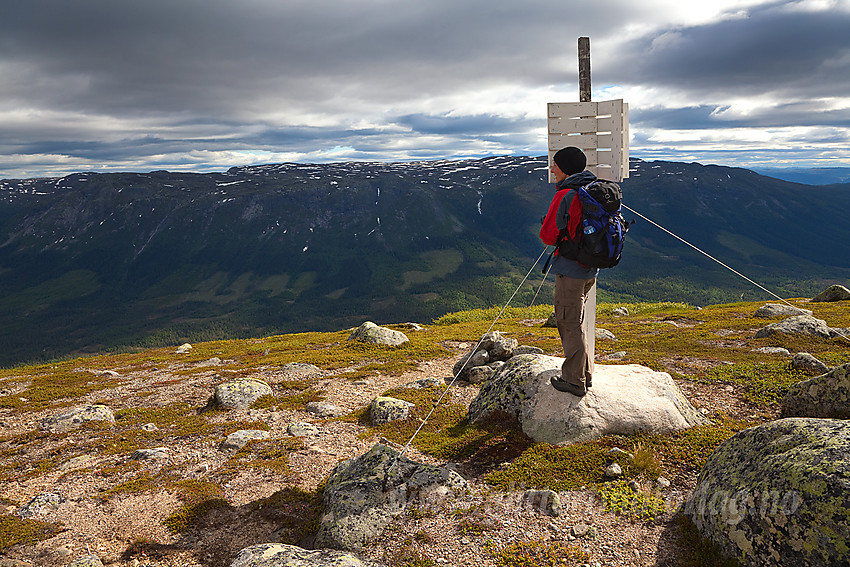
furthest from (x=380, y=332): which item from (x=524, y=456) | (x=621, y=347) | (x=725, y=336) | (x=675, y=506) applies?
(x=675, y=506)

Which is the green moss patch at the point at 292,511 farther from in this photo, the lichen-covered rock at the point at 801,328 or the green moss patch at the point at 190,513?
the lichen-covered rock at the point at 801,328

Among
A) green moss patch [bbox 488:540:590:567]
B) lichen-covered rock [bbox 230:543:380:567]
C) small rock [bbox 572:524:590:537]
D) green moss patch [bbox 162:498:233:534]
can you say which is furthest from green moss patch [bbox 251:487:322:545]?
small rock [bbox 572:524:590:537]

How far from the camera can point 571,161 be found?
31.9 ft

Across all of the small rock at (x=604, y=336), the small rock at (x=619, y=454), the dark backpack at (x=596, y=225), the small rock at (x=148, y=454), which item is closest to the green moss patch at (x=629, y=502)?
the small rock at (x=619, y=454)

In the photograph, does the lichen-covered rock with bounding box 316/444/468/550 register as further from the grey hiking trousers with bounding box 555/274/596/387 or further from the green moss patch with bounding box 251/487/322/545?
the grey hiking trousers with bounding box 555/274/596/387

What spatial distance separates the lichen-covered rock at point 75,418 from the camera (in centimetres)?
1681

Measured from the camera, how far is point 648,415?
1055 centimetres

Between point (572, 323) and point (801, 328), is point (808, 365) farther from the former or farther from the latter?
point (801, 328)

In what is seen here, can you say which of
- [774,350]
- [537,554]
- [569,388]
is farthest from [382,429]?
[774,350]

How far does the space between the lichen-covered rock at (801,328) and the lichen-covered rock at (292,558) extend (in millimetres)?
24449

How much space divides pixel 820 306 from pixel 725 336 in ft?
66.9

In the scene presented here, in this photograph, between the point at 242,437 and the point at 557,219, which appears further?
the point at 242,437

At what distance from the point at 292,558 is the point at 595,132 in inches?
451

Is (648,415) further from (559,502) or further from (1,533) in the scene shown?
(1,533)
